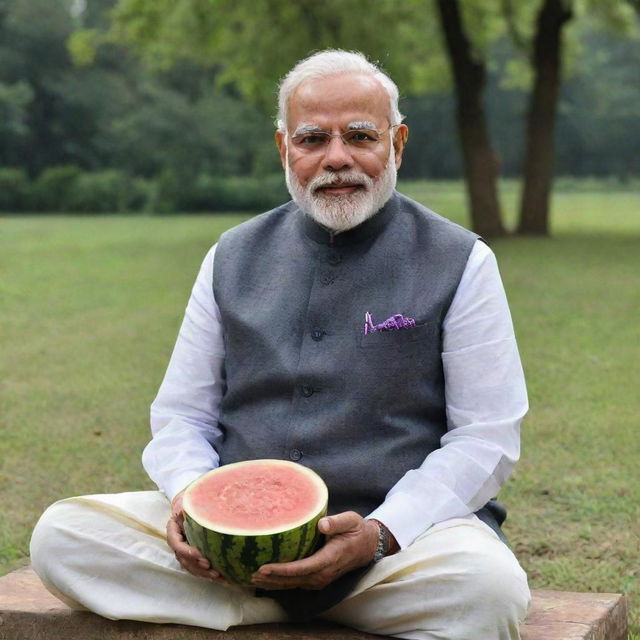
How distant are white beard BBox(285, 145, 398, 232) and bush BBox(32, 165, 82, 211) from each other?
140 ft

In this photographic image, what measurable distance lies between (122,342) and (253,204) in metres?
33.8

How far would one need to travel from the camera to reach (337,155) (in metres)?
3.29

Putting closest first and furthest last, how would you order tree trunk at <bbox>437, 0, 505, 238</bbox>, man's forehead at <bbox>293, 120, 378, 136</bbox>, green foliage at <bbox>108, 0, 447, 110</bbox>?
man's forehead at <bbox>293, 120, 378, 136</bbox>
tree trunk at <bbox>437, 0, 505, 238</bbox>
green foliage at <bbox>108, 0, 447, 110</bbox>

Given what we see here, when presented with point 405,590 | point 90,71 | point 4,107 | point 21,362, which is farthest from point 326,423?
point 90,71

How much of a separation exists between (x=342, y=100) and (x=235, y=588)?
4.54ft

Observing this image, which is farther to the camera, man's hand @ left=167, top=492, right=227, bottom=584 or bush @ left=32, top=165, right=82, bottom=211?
bush @ left=32, top=165, right=82, bottom=211

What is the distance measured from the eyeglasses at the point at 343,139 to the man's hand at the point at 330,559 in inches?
42.1

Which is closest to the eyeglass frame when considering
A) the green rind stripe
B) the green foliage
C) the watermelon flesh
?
the watermelon flesh

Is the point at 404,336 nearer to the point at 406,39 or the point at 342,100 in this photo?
the point at 342,100

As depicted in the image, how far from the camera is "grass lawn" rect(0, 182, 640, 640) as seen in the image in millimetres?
5129

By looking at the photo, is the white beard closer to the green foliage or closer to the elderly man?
the elderly man

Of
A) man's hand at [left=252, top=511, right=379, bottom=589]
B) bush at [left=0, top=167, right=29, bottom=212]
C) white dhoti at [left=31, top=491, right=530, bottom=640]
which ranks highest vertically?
man's hand at [left=252, top=511, right=379, bottom=589]

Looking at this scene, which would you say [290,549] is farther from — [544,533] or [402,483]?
[544,533]

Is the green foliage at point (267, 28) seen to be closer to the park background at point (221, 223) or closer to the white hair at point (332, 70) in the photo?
the park background at point (221, 223)
